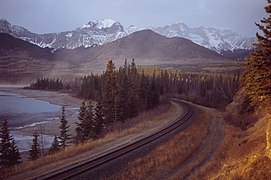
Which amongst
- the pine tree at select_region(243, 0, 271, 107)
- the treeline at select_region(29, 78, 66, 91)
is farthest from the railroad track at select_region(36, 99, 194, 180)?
the treeline at select_region(29, 78, 66, 91)

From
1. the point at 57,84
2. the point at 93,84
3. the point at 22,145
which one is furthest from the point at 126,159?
the point at 57,84

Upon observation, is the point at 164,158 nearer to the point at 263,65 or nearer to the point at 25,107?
the point at 263,65

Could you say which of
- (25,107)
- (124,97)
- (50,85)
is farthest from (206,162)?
(50,85)

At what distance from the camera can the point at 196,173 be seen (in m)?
17.2

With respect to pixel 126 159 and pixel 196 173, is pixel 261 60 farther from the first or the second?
pixel 126 159

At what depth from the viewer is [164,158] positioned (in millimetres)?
20328

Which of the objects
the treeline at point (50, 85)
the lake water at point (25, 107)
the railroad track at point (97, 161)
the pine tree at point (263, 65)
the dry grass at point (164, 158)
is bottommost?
the lake water at point (25, 107)

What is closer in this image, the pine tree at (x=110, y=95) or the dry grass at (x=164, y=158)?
the dry grass at (x=164, y=158)

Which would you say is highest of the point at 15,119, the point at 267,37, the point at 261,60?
the point at 267,37

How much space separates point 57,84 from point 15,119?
108 meters


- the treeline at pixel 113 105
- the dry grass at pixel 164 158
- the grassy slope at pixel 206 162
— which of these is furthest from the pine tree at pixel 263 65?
the treeline at pixel 113 105

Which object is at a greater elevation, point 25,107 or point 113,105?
point 113,105

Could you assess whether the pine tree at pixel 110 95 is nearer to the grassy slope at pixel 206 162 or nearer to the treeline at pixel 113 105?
the treeline at pixel 113 105

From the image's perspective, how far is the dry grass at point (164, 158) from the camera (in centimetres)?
1759
